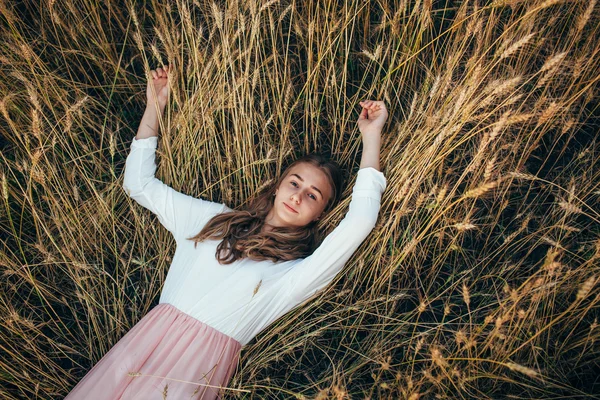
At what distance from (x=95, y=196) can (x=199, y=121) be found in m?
0.77

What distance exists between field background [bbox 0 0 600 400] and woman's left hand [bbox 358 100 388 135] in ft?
0.33

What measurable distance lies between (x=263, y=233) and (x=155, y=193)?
0.66m

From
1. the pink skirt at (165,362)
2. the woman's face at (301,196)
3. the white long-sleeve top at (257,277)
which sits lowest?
the pink skirt at (165,362)

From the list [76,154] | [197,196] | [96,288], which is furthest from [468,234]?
[76,154]

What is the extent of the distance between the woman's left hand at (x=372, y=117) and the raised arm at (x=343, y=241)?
16cm

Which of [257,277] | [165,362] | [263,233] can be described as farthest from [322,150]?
[165,362]

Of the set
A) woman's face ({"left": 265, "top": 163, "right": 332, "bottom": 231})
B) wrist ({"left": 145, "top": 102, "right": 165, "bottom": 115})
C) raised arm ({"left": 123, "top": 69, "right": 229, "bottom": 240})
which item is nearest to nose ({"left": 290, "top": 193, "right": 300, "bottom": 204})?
woman's face ({"left": 265, "top": 163, "right": 332, "bottom": 231})

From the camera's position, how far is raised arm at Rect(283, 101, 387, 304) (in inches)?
80.9

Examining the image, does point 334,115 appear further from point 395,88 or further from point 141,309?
point 141,309

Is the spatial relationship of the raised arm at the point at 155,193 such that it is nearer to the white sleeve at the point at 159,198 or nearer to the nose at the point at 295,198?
the white sleeve at the point at 159,198

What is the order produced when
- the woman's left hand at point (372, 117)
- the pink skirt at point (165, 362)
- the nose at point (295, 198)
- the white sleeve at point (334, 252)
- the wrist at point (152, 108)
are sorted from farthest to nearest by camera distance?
the wrist at point (152, 108), the woman's left hand at point (372, 117), the nose at point (295, 198), the white sleeve at point (334, 252), the pink skirt at point (165, 362)

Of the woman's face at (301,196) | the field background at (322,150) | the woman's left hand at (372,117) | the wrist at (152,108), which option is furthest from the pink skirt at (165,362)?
the woman's left hand at (372,117)

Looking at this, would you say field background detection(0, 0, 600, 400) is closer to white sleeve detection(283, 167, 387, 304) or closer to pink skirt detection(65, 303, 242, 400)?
white sleeve detection(283, 167, 387, 304)

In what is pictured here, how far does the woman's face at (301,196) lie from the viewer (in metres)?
2.19
